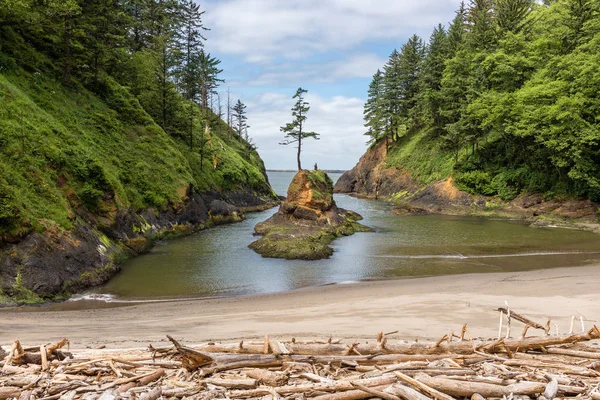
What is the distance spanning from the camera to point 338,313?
1238 centimetres

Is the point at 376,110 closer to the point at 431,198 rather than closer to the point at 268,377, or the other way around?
the point at 431,198

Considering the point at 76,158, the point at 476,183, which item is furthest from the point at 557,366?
the point at 476,183

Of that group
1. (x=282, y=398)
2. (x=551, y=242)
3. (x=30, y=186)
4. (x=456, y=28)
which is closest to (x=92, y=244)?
(x=30, y=186)

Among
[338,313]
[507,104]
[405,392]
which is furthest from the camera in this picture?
[507,104]

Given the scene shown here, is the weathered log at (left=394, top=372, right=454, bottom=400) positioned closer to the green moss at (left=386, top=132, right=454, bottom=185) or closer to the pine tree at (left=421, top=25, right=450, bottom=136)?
the green moss at (left=386, top=132, right=454, bottom=185)

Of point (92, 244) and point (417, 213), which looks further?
point (417, 213)

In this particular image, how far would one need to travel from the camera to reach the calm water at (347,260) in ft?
59.8

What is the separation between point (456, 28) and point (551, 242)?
163 feet

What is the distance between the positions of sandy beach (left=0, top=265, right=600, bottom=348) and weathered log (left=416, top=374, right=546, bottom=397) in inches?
193

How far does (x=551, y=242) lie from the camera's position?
1036 inches

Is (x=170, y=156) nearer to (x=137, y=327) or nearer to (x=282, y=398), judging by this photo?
(x=137, y=327)

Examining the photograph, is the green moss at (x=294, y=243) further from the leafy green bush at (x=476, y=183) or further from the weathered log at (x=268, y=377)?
the leafy green bush at (x=476, y=183)

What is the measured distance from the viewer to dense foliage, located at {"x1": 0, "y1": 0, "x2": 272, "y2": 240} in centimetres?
1916

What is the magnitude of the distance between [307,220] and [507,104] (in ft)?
86.6
